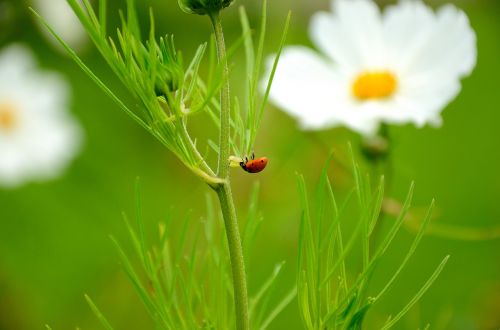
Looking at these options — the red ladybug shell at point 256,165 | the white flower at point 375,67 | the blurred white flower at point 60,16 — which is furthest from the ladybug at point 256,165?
the blurred white flower at point 60,16

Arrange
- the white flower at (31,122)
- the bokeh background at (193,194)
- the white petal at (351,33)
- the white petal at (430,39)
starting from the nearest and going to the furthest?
the white petal at (430,39) < the white petal at (351,33) < the bokeh background at (193,194) < the white flower at (31,122)

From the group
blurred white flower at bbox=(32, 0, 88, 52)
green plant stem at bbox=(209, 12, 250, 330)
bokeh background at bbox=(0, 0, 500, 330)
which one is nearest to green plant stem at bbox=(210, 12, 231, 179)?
green plant stem at bbox=(209, 12, 250, 330)

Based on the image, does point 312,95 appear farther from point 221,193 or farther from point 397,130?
point 397,130

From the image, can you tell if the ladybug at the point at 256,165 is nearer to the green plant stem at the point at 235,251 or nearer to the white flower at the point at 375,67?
the green plant stem at the point at 235,251

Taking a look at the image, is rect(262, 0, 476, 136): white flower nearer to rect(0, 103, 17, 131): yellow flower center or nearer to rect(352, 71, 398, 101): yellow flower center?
rect(352, 71, 398, 101): yellow flower center

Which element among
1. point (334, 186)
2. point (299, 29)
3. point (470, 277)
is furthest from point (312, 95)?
point (299, 29)

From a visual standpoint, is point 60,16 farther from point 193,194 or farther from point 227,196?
point 227,196
